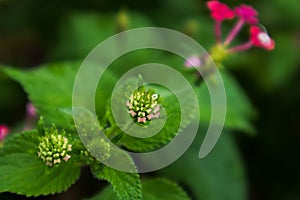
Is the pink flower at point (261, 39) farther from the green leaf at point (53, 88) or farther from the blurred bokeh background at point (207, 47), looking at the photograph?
the blurred bokeh background at point (207, 47)

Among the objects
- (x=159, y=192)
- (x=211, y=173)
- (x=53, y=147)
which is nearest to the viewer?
(x=53, y=147)

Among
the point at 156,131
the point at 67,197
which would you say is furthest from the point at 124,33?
the point at 156,131

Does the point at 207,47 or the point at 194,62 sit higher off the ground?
the point at 207,47

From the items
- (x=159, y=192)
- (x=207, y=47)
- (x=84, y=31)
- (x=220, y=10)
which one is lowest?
(x=159, y=192)

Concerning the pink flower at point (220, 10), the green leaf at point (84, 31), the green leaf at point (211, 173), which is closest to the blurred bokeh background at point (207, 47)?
the green leaf at point (84, 31)

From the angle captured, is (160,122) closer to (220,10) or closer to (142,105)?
(142,105)

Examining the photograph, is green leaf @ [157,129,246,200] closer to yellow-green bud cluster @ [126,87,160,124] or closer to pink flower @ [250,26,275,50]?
pink flower @ [250,26,275,50]

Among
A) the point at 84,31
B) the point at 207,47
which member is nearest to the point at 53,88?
the point at 84,31
